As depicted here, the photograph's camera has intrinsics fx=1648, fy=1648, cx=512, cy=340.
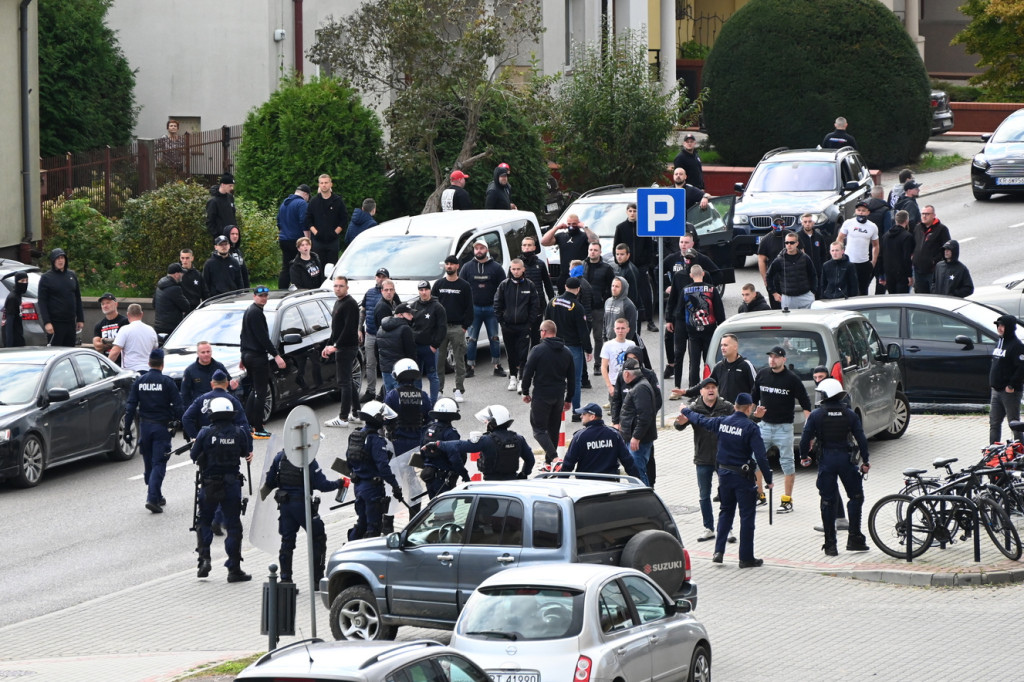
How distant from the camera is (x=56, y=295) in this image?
22984mm

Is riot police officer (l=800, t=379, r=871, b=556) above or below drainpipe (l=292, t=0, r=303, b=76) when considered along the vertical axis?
below

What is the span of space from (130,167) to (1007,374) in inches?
850

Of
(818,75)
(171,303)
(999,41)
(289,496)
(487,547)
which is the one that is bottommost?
(487,547)

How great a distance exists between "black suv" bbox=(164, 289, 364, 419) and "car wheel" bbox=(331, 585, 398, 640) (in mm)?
7877

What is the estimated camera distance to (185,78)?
129 ft

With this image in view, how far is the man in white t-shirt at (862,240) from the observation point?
25.7 m

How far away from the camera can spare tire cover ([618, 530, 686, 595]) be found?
40.2ft

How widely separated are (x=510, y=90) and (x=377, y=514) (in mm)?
20254

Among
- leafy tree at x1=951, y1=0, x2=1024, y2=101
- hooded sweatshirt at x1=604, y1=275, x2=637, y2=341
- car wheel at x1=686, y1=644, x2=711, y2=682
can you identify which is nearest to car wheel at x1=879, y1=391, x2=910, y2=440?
hooded sweatshirt at x1=604, y1=275, x2=637, y2=341

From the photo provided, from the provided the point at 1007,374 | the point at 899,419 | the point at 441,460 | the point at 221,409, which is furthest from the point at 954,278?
the point at 221,409

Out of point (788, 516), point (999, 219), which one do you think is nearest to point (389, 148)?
point (999, 219)

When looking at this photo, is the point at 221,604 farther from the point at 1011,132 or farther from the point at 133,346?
the point at 1011,132

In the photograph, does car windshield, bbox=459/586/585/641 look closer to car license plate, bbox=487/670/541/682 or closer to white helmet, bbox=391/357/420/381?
car license plate, bbox=487/670/541/682

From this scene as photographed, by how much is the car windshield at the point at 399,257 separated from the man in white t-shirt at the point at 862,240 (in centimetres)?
647
